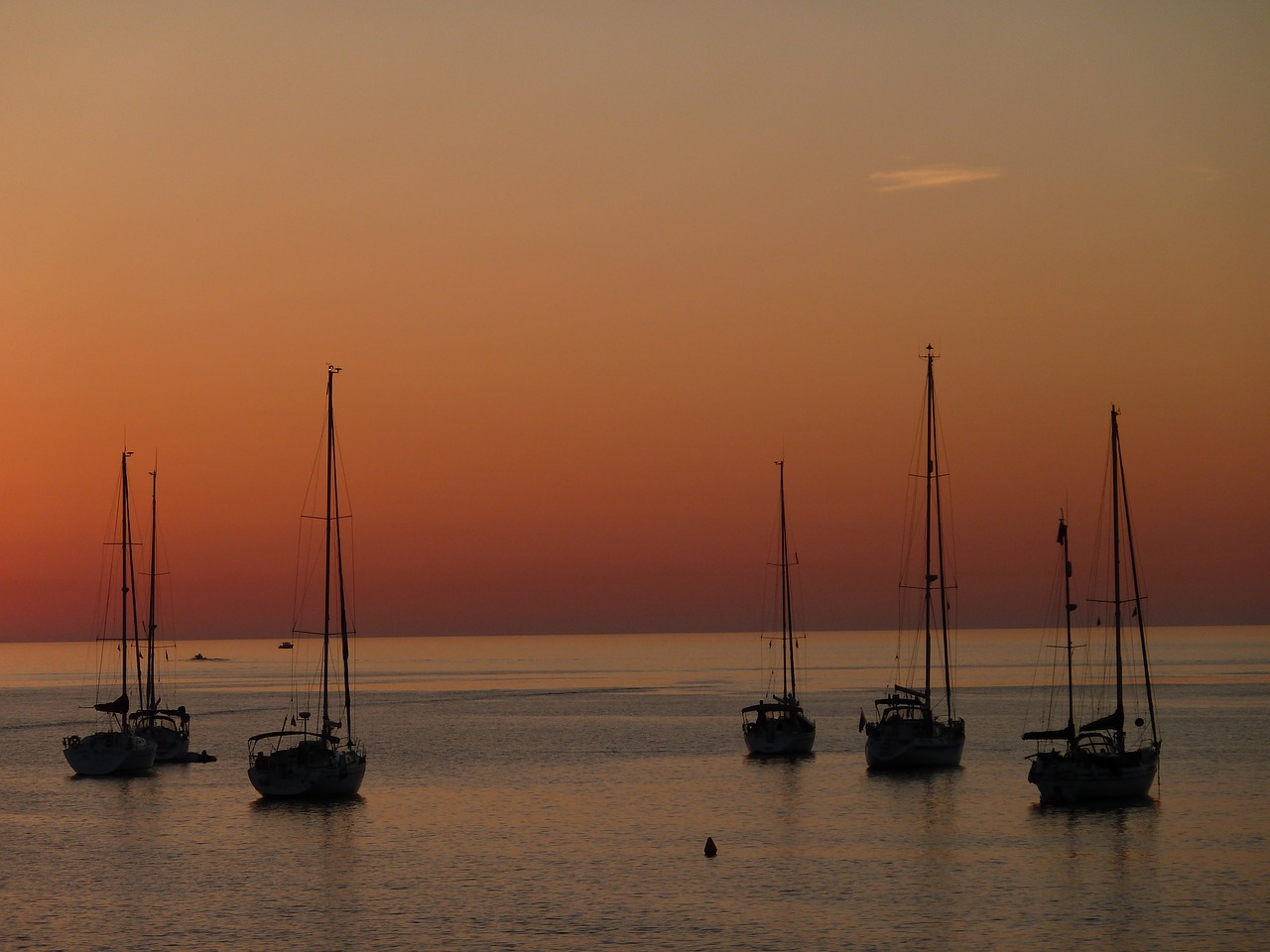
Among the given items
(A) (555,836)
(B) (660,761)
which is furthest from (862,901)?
(B) (660,761)

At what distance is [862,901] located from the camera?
55188 mm

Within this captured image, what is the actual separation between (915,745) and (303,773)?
3636 cm

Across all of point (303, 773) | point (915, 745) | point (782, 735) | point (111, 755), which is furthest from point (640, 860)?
point (111, 755)

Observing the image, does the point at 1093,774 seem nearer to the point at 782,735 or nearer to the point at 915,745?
the point at 915,745

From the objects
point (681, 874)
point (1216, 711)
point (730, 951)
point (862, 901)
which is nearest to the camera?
point (730, 951)

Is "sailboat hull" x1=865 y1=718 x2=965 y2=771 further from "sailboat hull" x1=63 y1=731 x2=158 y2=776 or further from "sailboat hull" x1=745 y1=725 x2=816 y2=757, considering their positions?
"sailboat hull" x1=63 y1=731 x2=158 y2=776

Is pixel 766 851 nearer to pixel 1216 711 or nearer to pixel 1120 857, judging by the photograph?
pixel 1120 857

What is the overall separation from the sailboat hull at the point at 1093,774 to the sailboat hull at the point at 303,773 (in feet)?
116

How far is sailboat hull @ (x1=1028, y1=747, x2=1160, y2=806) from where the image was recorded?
75.2 meters

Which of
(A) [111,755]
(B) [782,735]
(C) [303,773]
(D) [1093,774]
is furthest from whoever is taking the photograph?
(B) [782,735]

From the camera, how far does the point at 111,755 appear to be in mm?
98812

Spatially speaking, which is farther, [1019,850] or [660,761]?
[660,761]

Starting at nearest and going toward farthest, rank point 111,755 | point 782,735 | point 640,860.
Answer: point 640,860
point 111,755
point 782,735

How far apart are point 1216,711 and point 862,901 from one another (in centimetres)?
11909
